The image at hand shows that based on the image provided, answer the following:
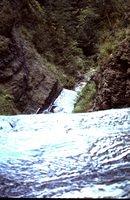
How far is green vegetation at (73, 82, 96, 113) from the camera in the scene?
13.5 m

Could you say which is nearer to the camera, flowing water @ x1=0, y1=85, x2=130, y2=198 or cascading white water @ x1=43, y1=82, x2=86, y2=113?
flowing water @ x1=0, y1=85, x2=130, y2=198

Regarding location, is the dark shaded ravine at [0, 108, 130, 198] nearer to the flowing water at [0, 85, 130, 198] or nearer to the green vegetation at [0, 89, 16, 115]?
the flowing water at [0, 85, 130, 198]

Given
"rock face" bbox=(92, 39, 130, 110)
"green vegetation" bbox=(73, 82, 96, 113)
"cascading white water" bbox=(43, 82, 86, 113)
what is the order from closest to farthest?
"rock face" bbox=(92, 39, 130, 110), "green vegetation" bbox=(73, 82, 96, 113), "cascading white water" bbox=(43, 82, 86, 113)

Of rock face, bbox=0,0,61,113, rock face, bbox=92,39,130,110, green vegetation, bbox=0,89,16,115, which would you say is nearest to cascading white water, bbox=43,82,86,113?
rock face, bbox=0,0,61,113

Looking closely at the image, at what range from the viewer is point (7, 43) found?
54.6 ft

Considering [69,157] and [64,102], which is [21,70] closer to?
[64,102]

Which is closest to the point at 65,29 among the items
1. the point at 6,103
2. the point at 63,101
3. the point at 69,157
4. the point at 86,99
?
the point at 63,101

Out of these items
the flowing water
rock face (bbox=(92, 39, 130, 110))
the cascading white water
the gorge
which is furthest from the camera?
the cascading white water

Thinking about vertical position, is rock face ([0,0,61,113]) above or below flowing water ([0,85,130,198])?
above

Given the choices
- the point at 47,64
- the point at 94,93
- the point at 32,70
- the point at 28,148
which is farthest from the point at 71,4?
the point at 28,148

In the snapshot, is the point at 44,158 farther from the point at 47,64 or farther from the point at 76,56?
the point at 76,56

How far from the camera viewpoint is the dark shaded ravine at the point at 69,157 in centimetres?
396

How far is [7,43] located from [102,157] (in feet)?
40.3

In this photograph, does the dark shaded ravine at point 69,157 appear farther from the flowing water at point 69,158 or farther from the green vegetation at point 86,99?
the green vegetation at point 86,99
